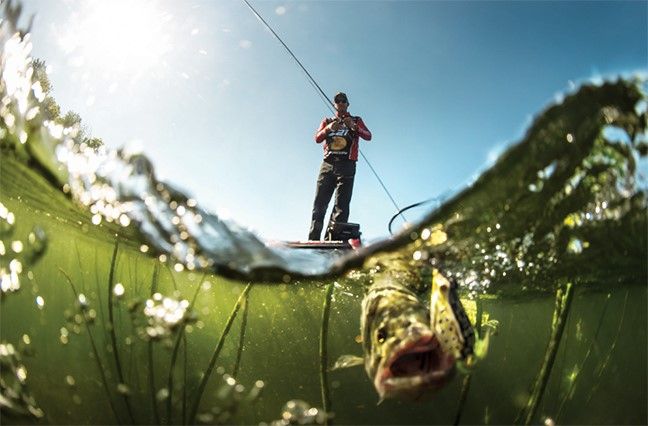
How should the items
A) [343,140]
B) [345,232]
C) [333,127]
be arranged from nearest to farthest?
[345,232] < [343,140] < [333,127]

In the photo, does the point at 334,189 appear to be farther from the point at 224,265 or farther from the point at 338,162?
the point at 224,265

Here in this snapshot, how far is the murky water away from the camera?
15.2ft

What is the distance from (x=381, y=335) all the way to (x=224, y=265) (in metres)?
2.19

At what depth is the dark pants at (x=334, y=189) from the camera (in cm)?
944

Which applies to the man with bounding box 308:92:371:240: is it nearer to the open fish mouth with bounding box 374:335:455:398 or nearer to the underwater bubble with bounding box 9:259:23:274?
the underwater bubble with bounding box 9:259:23:274

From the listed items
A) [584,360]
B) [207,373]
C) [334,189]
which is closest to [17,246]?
[207,373]

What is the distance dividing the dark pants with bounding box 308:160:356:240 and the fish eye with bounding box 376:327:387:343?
5.04 m

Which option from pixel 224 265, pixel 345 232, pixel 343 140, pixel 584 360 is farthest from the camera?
pixel 343 140

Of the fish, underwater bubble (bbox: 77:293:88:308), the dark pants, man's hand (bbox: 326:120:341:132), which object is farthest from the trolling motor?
underwater bubble (bbox: 77:293:88:308)

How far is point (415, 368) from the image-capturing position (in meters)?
3.79

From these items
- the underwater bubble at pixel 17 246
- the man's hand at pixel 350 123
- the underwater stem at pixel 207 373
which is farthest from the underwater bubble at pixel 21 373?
the man's hand at pixel 350 123

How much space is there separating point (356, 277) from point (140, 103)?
4394mm

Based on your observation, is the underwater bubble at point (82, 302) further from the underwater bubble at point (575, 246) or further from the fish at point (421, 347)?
the underwater bubble at point (575, 246)

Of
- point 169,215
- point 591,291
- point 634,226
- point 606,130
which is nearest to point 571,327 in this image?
point 591,291
